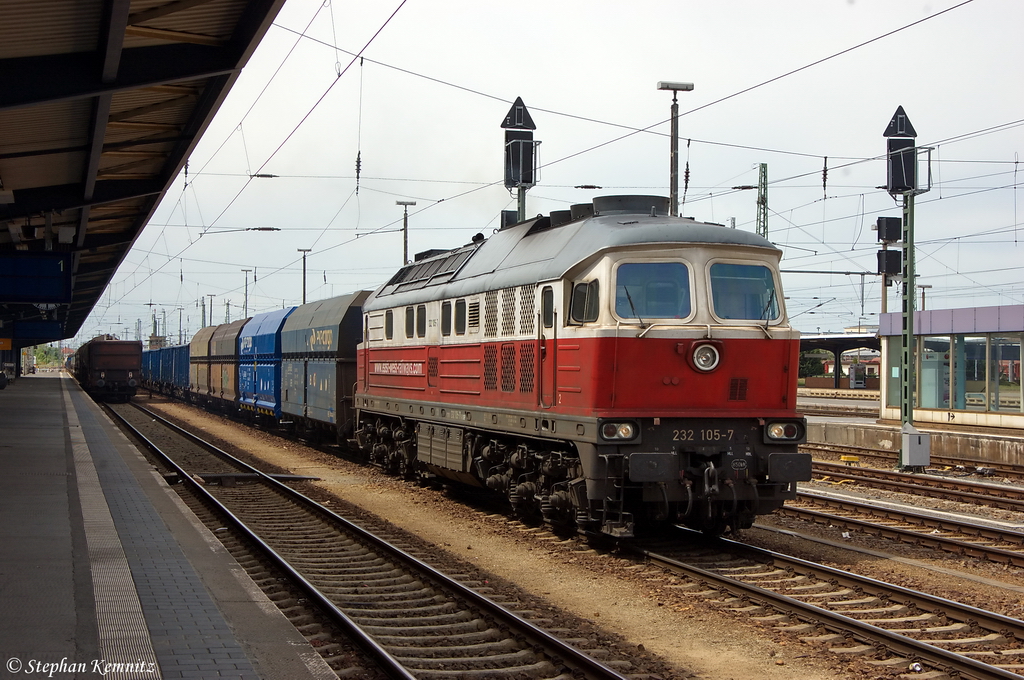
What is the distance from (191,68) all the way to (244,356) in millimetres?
24939

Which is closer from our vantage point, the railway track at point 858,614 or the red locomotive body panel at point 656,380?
the railway track at point 858,614

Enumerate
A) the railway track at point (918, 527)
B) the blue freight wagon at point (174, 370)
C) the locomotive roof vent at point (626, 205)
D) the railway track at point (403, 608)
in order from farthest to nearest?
the blue freight wagon at point (174, 370) < the locomotive roof vent at point (626, 205) < the railway track at point (918, 527) < the railway track at point (403, 608)

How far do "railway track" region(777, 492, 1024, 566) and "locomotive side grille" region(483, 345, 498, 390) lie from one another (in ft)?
A: 15.9

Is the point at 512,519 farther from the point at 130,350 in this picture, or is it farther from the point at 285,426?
the point at 130,350

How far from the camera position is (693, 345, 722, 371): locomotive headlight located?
10.8m

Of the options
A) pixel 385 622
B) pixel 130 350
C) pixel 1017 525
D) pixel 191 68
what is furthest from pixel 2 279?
pixel 130 350

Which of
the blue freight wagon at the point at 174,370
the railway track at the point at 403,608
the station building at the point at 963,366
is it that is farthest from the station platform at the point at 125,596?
the blue freight wagon at the point at 174,370

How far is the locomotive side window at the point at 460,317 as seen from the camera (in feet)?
47.2

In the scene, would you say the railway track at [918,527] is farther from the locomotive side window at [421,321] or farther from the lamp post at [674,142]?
the lamp post at [674,142]

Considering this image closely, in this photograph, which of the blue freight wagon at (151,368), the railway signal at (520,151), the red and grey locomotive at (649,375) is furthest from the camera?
the blue freight wagon at (151,368)

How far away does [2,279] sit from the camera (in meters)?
21.7

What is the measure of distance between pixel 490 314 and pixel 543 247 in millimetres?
1366

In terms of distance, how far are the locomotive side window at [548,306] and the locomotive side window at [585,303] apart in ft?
1.24

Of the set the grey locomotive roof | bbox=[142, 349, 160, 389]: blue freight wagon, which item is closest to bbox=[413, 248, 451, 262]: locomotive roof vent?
the grey locomotive roof
